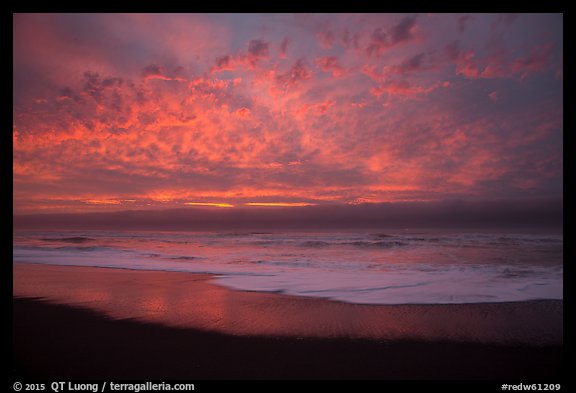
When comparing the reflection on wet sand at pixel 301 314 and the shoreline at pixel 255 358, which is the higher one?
the reflection on wet sand at pixel 301 314

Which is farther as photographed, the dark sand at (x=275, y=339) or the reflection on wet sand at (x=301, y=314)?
the reflection on wet sand at (x=301, y=314)

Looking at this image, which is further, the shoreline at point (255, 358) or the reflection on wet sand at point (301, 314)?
the reflection on wet sand at point (301, 314)

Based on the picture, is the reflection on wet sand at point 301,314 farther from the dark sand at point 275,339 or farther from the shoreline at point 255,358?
the shoreline at point 255,358

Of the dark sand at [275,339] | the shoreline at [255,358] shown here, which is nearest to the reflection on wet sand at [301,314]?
the dark sand at [275,339]

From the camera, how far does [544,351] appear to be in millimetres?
4301

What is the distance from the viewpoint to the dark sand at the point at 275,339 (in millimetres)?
3812

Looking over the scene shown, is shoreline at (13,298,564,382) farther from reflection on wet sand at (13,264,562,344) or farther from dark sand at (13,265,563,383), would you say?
reflection on wet sand at (13,264,562,344)

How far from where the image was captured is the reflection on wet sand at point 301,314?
16.0 ft

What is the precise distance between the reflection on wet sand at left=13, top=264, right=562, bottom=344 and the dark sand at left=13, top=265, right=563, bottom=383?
0.02m

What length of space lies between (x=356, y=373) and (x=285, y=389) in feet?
2.63

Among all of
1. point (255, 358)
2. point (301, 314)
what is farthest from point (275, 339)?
point (301, 314)

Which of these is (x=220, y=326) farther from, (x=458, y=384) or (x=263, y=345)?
(x=458, y=384)

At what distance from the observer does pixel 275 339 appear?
181 inches

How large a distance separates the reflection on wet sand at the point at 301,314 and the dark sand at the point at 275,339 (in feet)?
0.07
